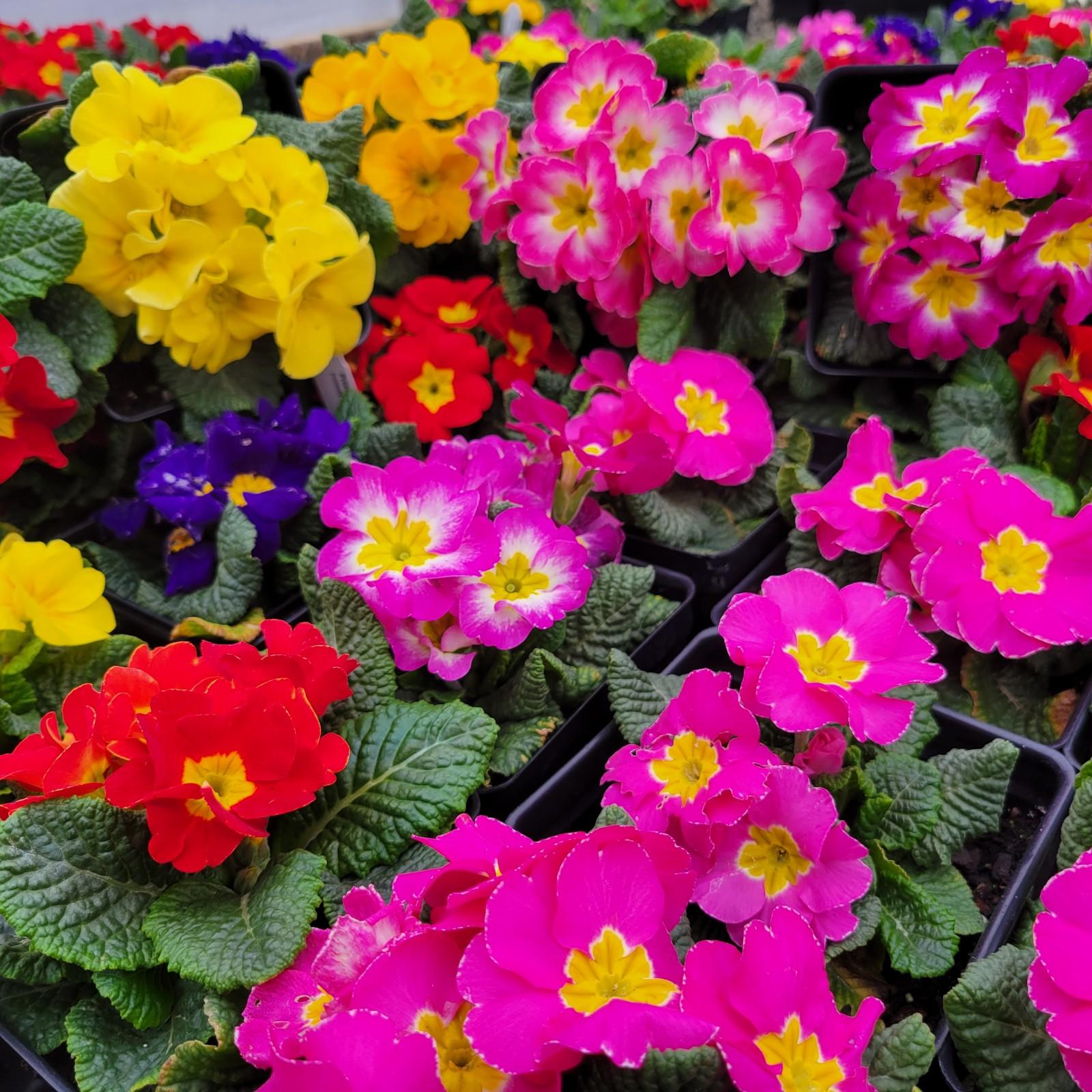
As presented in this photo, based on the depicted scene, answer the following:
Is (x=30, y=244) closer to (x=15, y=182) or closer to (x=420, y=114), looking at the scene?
(x=15, y=182)

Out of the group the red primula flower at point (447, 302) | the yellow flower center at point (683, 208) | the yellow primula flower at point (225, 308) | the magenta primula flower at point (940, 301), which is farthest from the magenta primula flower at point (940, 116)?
the yellow primula flower at point (225, 308)

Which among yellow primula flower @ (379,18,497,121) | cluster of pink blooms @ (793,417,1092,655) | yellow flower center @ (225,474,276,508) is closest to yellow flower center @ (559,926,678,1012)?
cluster of pink blooms @ (793,417,1092,655)

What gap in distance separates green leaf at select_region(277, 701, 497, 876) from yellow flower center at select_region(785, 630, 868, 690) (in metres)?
0.28

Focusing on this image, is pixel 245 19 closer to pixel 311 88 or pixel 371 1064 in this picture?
pixel 311 88

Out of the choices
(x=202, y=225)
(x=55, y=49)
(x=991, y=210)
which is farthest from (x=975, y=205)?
(x=55, y=49)

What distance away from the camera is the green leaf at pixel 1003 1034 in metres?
0.73

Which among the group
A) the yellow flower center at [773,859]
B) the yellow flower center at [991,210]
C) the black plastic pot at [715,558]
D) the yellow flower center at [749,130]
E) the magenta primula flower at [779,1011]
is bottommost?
the black plastic pot at [715,558]

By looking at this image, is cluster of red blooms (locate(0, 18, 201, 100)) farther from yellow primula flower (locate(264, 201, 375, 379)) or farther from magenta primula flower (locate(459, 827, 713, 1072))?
magenta primula flower (locate(459, 827, 713, 1072))

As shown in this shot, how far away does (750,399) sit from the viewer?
1309 millimetres

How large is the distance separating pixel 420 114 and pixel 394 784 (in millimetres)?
1115

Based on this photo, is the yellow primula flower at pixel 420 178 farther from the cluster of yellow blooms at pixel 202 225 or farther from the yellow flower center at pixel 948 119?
the yellow flower center at pixel 948 119

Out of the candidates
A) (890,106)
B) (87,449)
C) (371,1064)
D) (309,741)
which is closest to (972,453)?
(890,106)

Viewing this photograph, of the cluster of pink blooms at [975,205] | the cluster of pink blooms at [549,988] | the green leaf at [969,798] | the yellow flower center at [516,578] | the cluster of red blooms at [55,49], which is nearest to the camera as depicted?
the cluster of pink blooms at [549,988]

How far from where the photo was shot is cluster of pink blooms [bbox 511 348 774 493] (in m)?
1.17
